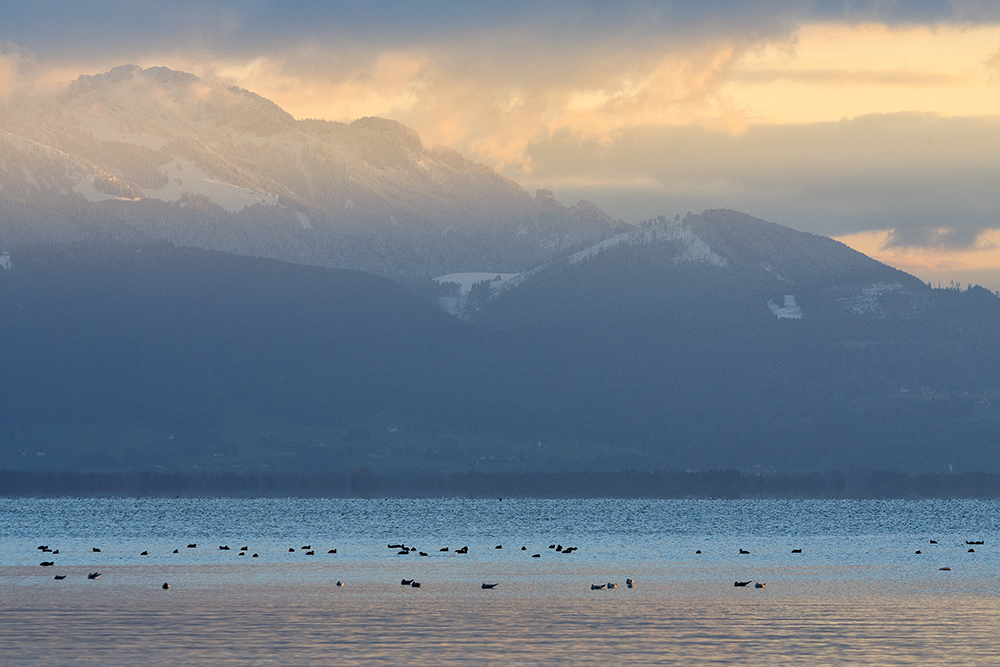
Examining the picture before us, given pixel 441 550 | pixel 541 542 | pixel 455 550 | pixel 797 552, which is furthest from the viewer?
pixel 541 542

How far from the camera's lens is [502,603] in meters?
77.1

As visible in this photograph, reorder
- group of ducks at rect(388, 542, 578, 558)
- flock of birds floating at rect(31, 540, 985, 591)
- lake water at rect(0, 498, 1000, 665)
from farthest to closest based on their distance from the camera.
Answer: group of ducks at rect(388, 542, 578, 558) → flock of birds floating at rect(31, 540, 985, 591) → lake water at rect(0, 498, 1000, 665)

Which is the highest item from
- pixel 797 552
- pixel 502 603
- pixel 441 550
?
pixel 797 552

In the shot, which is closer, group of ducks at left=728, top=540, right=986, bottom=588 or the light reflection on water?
group of ducks at left=728, top=540, right=986, bottom=588

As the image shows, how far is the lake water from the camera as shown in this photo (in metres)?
58.6

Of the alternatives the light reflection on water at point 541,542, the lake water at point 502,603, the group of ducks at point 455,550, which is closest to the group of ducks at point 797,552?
the light reflection on water at point 541,542

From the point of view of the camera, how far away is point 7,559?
367ft

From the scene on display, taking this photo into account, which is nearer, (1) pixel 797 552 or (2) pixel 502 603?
(2) pixel 502 603

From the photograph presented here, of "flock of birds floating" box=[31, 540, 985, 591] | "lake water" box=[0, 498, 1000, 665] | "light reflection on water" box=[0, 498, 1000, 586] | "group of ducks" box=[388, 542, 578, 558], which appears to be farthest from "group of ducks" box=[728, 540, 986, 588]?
"group of ducks" box=[388, 542, 578, 558]

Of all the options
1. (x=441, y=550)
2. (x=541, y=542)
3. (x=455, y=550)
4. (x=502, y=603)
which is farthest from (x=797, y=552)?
(x=502, y=603)

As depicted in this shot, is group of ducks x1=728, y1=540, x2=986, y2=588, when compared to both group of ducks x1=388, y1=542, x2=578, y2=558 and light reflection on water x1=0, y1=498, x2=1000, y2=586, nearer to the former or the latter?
light reflection on water x1=0, y1=498, x2=1000, y2=586

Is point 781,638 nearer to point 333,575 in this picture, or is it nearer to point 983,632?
point 983,632

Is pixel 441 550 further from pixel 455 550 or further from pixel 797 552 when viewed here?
pixel 797 552

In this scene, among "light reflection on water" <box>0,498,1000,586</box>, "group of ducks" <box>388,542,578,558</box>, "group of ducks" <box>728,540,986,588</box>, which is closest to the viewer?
"group of ducks" <box>728,540,986,588</box>
